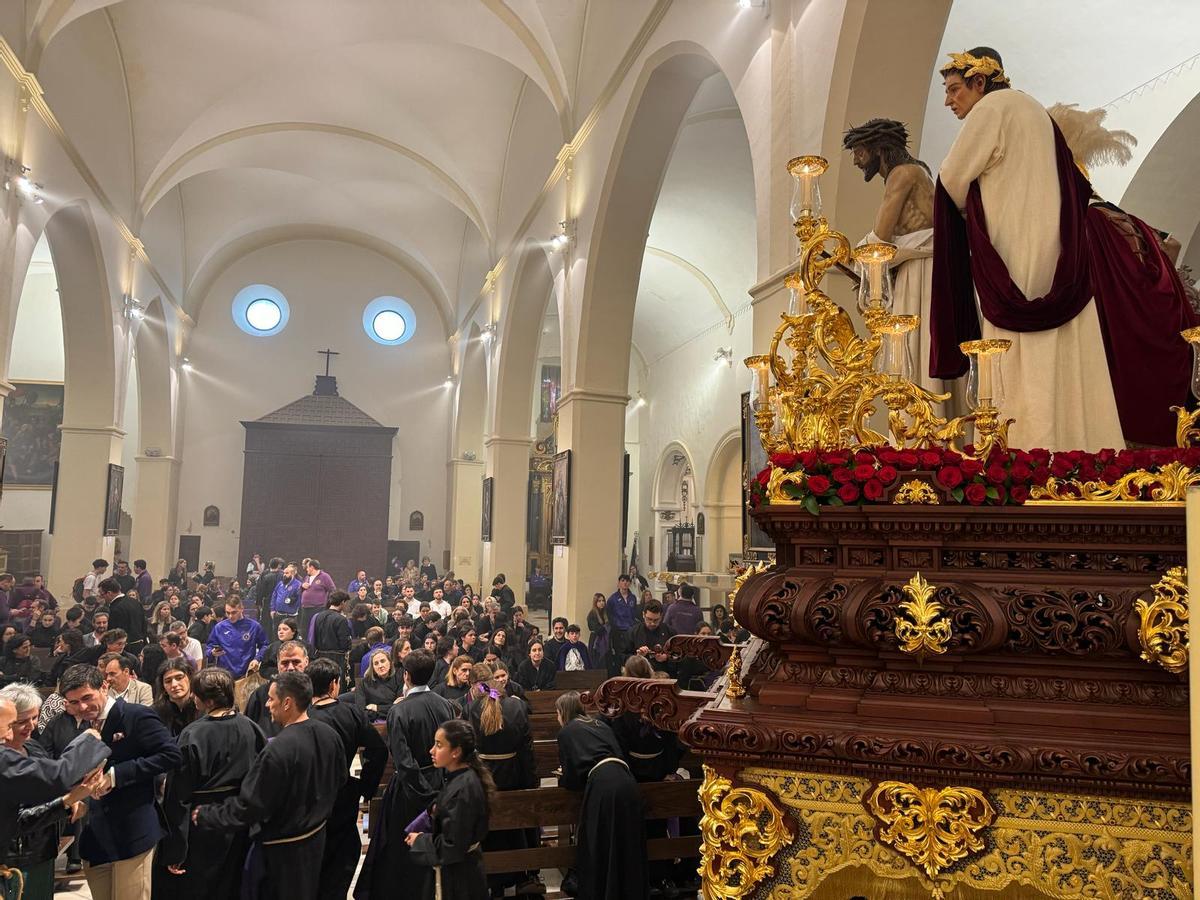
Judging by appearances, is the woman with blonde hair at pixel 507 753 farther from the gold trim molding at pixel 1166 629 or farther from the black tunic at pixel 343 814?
the gold trim molding at pixel 1166 629

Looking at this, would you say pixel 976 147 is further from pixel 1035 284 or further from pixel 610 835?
pixel 610 835

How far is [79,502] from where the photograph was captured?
15.7 meters

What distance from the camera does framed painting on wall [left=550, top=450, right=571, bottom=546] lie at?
1233 cm

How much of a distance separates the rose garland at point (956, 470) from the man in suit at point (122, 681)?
199 inches

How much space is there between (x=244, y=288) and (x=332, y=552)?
7.62 metres

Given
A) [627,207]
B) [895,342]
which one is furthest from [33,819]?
[627,207]

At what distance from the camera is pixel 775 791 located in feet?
6.25

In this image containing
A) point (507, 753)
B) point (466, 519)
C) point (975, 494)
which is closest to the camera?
point (975, 494)

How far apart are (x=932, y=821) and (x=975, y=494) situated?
67 centimetres

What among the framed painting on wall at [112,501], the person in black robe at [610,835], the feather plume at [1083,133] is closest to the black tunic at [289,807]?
the person in black robe at [610,835]

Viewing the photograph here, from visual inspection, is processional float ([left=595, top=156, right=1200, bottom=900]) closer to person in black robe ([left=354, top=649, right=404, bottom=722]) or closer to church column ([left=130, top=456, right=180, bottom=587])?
person in black robe ([left=354, top=649, right=404, bottom=722])

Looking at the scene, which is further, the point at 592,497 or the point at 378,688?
the point at 592,497

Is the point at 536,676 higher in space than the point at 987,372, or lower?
lower

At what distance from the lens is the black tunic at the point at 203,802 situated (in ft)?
15.4
